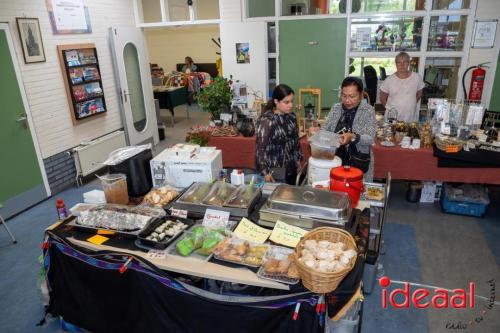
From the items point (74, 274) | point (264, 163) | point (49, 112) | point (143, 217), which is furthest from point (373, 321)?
point (49, 112)

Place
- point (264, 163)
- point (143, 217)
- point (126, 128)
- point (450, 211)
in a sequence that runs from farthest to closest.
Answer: point (126, 128)
point (450, 211)
point (264, 163)
point (143, 217)

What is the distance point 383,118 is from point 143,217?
3.30m

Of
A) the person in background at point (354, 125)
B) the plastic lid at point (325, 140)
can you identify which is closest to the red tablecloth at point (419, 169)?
the person in background at point (354, 125)

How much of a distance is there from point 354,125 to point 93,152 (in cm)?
385

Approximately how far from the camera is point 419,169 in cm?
369

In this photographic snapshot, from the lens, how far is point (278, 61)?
603 cm

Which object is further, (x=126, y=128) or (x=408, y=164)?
(x=126, y=128)

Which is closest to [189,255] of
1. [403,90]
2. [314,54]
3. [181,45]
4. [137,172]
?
[137,172]

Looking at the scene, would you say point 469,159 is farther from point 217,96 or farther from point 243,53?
point 243,53

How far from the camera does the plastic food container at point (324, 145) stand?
2.52 m

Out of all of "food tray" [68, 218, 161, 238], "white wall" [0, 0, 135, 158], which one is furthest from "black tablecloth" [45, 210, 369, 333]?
"white wall" [0, 0, 135, 158]

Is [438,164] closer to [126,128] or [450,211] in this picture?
[450,211]

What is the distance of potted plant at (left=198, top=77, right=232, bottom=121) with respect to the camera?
4.32 metres

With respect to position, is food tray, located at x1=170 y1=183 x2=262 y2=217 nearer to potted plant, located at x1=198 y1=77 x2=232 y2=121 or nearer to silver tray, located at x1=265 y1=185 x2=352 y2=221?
silver tray, located at x1=265 y1=185 x2=352 y2=221
